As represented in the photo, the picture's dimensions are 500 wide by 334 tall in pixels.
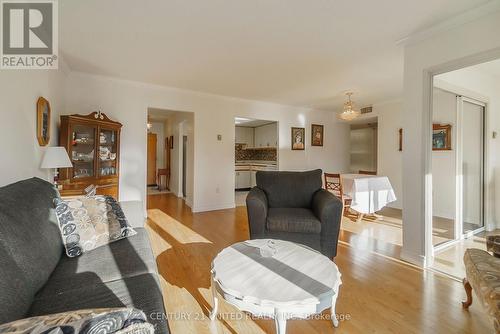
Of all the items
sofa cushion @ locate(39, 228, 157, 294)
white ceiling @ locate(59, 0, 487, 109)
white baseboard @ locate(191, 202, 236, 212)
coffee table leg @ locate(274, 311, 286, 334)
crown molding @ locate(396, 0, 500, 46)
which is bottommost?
white baseboard @ locate(191, 202, 236, 212)

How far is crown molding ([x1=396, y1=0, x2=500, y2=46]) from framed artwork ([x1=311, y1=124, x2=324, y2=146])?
136 inches

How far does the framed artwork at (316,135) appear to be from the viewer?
19.3 feet

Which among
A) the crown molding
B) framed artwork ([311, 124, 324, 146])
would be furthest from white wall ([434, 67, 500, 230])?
framed artwork ([311, 124, 324, 146])

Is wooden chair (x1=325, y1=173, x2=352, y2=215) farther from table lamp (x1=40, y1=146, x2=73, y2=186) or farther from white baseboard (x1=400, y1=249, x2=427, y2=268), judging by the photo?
table lamp (x1=40, y1=146, x2=73, y2=186)

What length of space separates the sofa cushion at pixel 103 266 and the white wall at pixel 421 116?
7.97 feet

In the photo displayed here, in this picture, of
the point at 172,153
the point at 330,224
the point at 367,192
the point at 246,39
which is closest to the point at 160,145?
the point at 172,153

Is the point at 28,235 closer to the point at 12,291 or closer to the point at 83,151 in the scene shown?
the point at 12,291

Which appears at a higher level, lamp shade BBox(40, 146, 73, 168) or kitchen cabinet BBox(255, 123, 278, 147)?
kitchen cabinet BBox(255, 123, 278, 147)

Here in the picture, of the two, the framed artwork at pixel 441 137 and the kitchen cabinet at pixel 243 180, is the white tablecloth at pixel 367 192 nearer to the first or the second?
the framed artwork at pixel 441 137

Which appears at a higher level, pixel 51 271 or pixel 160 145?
pixel 160 145

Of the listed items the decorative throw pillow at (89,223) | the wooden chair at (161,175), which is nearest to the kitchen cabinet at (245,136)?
the wooden chair at (161,175)

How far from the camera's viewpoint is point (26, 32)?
2.12m

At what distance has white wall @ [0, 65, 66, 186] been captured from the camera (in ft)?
5.71

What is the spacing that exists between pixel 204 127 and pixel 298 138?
2388mm
